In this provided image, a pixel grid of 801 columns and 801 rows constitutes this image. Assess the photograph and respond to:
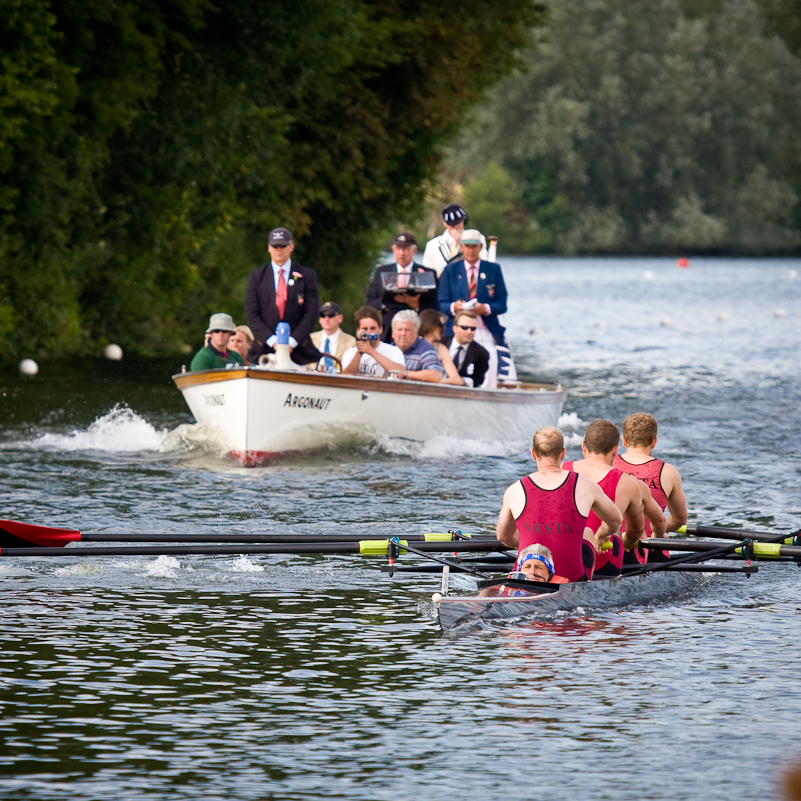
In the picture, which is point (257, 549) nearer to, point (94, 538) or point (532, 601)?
point (94, 538)

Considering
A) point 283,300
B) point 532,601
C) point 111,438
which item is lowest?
point 532,601

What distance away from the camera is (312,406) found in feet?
50.0

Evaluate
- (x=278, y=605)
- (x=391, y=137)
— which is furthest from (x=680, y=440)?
(x=391, y=137)

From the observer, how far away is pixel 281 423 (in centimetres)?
1517

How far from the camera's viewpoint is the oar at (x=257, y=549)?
9266 millimetres

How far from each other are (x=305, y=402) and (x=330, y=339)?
1.20 metres

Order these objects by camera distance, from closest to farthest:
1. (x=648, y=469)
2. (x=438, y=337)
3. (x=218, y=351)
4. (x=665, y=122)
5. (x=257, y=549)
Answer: (x=257, y=549)
(x=648, y=469)
(x=218, y=351)
(x=438, y=337)
(x=665, y=122)

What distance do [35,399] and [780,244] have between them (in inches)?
2889

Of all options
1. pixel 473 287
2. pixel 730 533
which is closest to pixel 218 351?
pixel 473 287

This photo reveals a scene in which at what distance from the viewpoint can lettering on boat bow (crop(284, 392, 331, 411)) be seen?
593 inches

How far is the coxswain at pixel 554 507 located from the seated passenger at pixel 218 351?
718 cm

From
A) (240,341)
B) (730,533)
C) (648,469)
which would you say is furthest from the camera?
(240,341)

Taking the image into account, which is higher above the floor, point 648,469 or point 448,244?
point 448,244

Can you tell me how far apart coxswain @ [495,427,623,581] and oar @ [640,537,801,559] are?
77 centimetres
